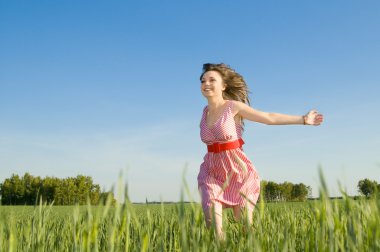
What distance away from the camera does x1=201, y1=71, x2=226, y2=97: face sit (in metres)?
4.15

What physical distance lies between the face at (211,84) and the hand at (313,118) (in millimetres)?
981

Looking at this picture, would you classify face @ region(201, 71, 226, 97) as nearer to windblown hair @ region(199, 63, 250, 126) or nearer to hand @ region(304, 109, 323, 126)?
windblown hair @ region(199, 63, 250, 126)

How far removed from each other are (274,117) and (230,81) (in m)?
0.90

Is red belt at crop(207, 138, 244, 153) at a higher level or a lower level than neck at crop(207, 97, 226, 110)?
lower

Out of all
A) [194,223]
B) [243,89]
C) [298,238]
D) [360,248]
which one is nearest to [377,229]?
[360,248]

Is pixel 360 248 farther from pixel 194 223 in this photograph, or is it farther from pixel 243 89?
pixel 243 89

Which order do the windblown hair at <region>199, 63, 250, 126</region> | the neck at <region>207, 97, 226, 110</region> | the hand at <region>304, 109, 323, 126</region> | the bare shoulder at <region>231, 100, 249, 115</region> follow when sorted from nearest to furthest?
the hand at <region>304, 109, 323, 126</region> → the bare shoulder at <region>231, 100, 249, 115</region> → the neck at <region>207, 97, 226, 110</region> → the windblown hair at <region>199, 63, 250, 126</region>

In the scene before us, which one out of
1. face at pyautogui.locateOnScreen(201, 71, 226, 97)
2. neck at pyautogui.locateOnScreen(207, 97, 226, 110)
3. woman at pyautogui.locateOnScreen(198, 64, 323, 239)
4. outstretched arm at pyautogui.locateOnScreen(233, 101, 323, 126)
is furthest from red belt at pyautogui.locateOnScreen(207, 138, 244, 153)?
face at pyautogui.locateOnScreen(201, 71, 226, 97)

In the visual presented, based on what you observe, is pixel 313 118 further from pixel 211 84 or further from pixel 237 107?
pixel 211 84

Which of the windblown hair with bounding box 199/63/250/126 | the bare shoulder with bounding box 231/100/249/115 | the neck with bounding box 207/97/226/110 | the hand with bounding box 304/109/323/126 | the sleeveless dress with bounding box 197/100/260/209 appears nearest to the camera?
the hand with bounding box 304/109/323/126

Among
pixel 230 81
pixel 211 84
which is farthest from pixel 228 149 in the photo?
pixel 230 81

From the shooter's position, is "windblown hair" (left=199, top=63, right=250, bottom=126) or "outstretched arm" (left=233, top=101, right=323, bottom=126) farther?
"windblown hair" (left=199, top=63, right=250, bottom=126)

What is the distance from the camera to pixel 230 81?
4.48 meters

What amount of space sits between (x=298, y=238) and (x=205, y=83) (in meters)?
1.87
